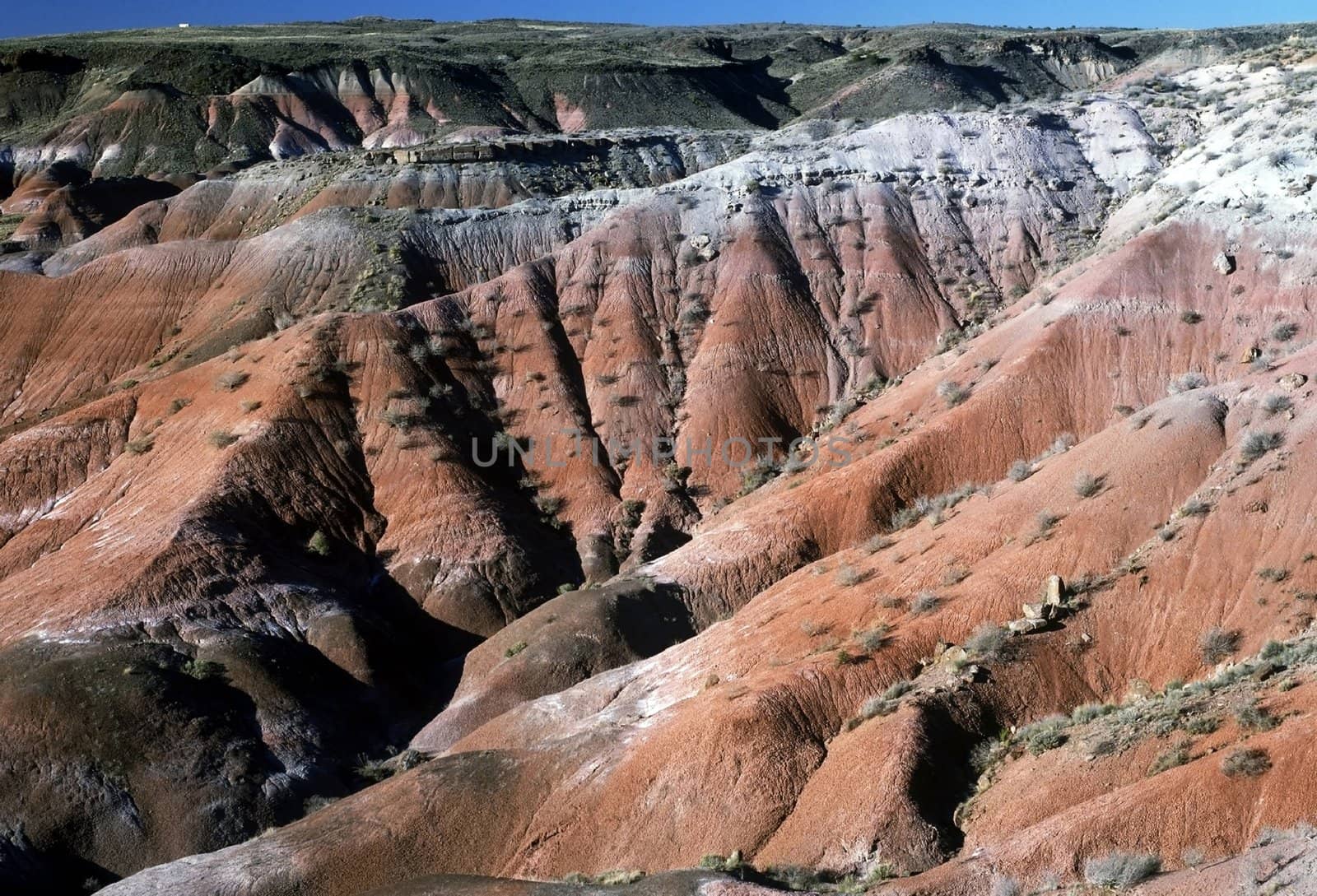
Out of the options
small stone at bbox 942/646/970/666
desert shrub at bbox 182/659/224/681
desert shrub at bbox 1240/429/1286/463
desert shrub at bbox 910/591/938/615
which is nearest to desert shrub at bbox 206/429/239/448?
desert shrub at bbox 182/659/224/681

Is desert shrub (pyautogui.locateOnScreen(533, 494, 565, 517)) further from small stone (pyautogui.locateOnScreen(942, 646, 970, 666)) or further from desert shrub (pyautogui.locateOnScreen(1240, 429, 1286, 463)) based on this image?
desert shrub (pyautogui.locateOnScreen(1240, 429, 1286, 463))

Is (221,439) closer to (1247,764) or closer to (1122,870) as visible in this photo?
(1122,870)

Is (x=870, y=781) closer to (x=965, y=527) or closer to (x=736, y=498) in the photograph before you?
(x=965, y=527)

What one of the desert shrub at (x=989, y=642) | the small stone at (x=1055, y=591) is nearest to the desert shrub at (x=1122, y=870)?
the desert shrub at (x=989, y=642)

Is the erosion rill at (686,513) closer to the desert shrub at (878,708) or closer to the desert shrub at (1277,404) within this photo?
the desert shrub at (878,708)

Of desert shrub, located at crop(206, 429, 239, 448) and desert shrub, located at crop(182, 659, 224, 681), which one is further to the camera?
desert shrub, located at crop(206, 429, 239, 448)

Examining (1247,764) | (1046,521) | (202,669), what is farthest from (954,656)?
(202,669)

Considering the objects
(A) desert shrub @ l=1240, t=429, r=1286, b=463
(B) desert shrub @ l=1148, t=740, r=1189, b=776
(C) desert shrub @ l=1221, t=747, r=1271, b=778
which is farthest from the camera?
(A) desert shrub @ l=1240, t=429, r=1286, b=463
